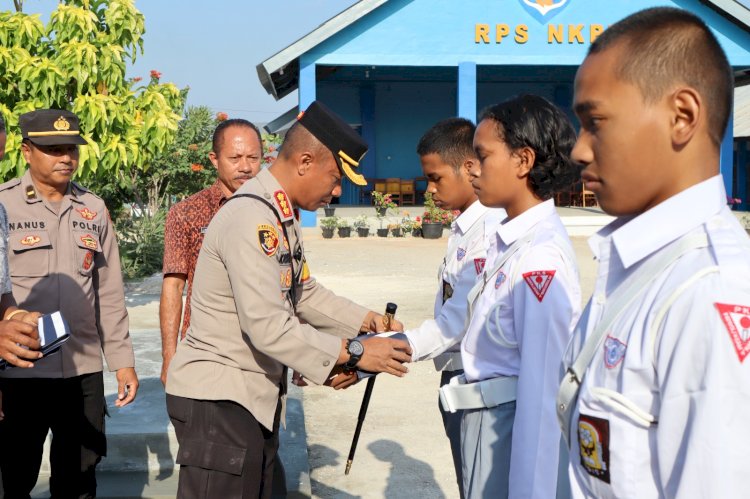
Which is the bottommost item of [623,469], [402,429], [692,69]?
[402,429]

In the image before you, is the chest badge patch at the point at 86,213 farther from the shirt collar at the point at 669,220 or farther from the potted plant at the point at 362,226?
the potted plant at the point at 362,226

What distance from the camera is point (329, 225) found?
778 inches

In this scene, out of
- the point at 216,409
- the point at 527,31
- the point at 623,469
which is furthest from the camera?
the point at 527,31

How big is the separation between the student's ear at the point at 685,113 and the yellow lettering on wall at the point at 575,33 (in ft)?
69.2

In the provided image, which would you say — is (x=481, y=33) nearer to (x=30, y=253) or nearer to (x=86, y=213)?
(x=86, y=213)

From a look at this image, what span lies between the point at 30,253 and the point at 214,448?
154cm

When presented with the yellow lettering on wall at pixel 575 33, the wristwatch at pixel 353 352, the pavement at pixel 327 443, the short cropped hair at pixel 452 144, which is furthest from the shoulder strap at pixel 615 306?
the yellow lettering on wall at pixel 575 33

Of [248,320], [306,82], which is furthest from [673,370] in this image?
[306,82]

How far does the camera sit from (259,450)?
277 centimetres

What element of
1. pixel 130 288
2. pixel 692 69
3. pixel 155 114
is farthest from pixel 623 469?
pixel 130 288

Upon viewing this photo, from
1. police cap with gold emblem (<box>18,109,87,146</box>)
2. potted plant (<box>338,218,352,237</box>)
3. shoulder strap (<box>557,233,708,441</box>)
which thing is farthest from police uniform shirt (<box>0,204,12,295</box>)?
potted plant (<box>338,218,352,237</box>)

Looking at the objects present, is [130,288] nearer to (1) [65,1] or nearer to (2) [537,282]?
(1) [65,1]

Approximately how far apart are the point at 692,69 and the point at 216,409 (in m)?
1.90

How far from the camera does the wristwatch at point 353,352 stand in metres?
2.85
